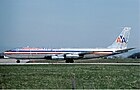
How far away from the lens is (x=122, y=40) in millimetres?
71375

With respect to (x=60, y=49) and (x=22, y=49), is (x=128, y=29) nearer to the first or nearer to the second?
(x=60, y=49)

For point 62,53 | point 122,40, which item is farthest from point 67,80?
point 122,40

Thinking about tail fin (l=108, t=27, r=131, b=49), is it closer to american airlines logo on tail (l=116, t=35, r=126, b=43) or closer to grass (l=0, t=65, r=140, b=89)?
american airlines logo on tail (l=116, t=35, r=126, b=43)

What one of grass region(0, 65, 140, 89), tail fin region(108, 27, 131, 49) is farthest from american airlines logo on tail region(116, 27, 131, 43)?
grass region(0, 65, 140, 89)

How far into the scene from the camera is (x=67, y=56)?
65.3m

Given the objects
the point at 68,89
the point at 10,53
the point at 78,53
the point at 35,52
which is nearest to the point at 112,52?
the point at 78,53

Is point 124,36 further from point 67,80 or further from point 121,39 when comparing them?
point 67,80

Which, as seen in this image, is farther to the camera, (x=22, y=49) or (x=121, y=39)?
(x=121, y=39)

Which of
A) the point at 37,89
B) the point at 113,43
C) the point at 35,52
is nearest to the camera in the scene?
the point at 37,89

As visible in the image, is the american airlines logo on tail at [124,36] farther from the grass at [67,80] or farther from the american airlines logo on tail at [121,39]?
the grass at [67,80]

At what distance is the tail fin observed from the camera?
70.4 meters

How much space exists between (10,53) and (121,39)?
23.9 m

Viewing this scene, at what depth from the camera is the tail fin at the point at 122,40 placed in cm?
7044

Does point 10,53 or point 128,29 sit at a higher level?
point 128,29
